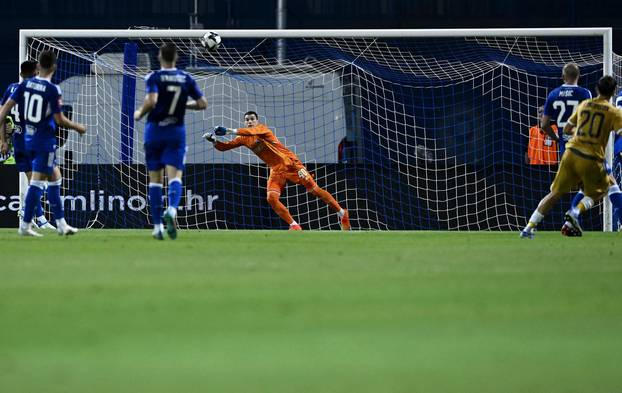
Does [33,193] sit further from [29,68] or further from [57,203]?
[29,68]

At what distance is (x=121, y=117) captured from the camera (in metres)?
19.6

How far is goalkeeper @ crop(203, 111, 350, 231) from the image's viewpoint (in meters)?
18.2

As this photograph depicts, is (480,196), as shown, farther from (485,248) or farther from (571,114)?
(485,248)

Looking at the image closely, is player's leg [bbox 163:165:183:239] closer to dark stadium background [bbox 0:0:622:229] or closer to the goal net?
the goal net

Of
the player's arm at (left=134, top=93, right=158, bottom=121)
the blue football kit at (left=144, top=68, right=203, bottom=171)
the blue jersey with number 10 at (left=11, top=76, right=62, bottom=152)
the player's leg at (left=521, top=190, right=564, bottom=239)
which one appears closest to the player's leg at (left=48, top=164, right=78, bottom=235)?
the blue jersey with number 10 at (left=11, top=76, right=62, bottom=152)

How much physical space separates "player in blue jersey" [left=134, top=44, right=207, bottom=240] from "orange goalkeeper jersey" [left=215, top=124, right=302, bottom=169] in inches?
211

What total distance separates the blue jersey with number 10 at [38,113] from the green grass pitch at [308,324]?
364 centimetres

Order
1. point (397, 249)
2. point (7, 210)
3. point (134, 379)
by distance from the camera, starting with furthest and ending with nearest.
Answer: point (7, 210) < point (397, 249) < point (134, 379)
